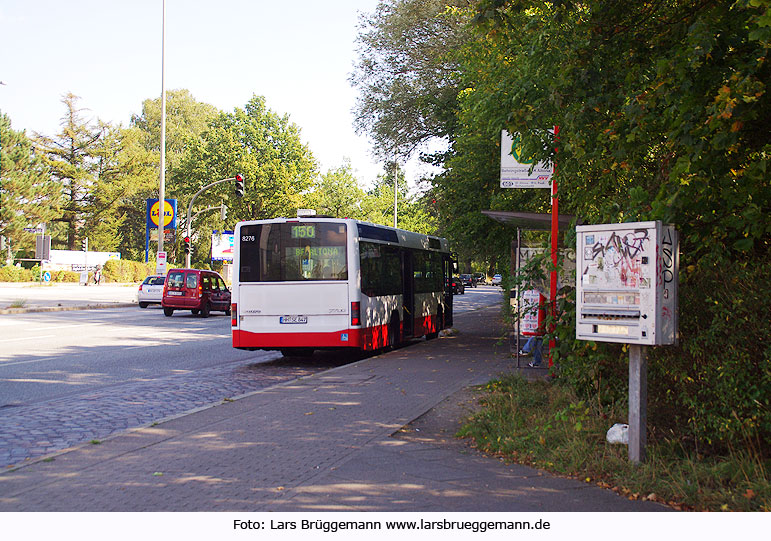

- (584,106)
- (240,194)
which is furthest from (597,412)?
(240,194)

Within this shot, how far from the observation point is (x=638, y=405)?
227 inches

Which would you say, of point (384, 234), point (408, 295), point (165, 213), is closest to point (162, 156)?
point (165, 213)

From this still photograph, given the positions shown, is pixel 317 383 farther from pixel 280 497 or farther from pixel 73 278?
pixel 73 278

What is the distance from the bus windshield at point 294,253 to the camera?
1408 centimetres

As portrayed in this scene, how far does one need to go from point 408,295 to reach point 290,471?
12.1 m

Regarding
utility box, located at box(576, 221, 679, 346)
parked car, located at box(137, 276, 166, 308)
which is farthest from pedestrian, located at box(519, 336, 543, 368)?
parked car, located at box(137, 276, 166, 308)

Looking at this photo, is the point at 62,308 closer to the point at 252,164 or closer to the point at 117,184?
the point at 252,164

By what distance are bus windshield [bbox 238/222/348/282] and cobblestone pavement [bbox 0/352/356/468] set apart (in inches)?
73.0

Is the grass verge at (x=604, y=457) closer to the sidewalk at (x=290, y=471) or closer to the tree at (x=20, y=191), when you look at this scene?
the sidewalk at (x=290, y=471)

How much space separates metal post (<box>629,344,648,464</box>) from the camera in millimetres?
5750

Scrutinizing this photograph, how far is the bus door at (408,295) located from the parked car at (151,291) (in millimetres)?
20218

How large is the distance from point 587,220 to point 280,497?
15.9 feet

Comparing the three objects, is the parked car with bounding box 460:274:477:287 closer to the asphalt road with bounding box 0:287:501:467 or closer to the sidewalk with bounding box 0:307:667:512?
the asphalt road with bounding box 0:287:501:467

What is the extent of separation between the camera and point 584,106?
26.0 ft
